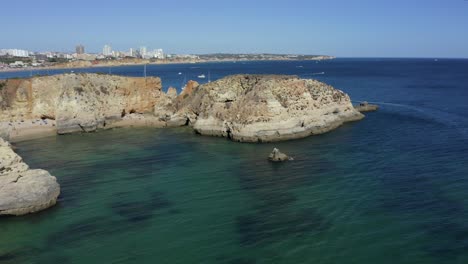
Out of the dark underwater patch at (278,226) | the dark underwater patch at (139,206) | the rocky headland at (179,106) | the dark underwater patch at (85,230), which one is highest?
the rocky headland at (179,106)

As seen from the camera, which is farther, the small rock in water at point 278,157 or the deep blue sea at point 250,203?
the small rock in water at point 278,157

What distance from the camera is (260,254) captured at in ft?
68.4

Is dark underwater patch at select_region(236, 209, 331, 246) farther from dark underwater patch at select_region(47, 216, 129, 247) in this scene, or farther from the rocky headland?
the rocky headland

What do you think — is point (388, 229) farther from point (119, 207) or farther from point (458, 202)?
point (119, 207)

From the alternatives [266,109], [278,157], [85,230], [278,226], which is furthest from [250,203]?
[266,109]

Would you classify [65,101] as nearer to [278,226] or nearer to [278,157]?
[278,157]

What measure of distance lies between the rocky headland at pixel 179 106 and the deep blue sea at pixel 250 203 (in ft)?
11.7

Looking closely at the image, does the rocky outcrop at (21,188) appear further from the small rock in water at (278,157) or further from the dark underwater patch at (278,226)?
the small rock in water at (278,157)

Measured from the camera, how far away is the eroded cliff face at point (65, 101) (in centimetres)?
5666

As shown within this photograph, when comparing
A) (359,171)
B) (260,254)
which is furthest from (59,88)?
(260,254)

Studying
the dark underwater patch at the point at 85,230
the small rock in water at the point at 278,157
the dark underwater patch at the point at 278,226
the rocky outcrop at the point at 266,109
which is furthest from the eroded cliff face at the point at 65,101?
the dark underwater patch at the point at 278,226

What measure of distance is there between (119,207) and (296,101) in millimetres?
30165

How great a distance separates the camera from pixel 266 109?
49.1 metres

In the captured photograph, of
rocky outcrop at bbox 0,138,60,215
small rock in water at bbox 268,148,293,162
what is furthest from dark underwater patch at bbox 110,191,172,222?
small rock in water at bbox 268,148,293,162
